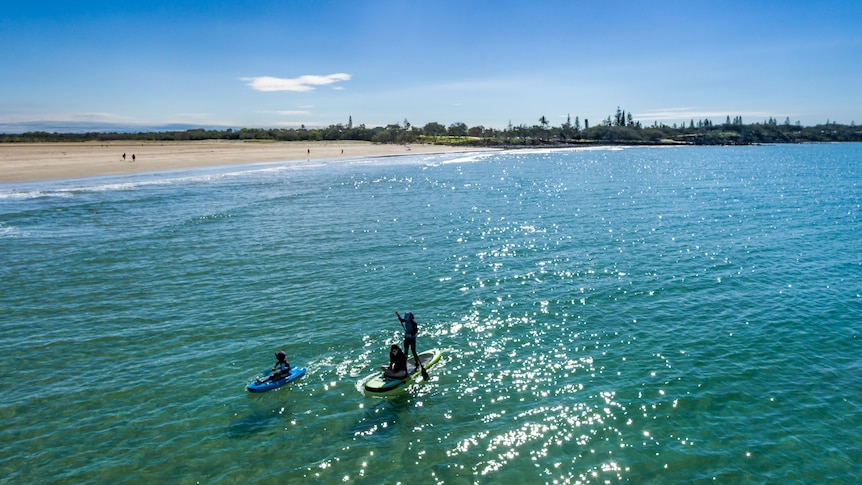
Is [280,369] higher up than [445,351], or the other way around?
[280,369]

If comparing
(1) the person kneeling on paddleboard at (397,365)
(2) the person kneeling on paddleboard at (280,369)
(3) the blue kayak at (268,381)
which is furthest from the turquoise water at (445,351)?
(1) the person kneeling on paddleboard at (397,365)

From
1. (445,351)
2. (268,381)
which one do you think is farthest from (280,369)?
(445,351)

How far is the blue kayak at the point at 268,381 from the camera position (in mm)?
17484

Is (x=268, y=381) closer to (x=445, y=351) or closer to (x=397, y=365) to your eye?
(x=397, y=365)

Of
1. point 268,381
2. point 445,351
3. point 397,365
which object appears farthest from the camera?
point 445,351

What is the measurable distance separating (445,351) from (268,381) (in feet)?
24.4

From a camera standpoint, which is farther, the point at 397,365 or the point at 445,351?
the point at 445,351

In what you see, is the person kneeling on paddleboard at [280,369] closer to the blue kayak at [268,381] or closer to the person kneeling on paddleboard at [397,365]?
the blue kayak at [268,381]

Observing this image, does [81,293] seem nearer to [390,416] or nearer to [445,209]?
[390,416]

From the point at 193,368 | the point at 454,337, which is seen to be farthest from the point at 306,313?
the point at 454,337

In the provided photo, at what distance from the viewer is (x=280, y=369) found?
59.2 feet

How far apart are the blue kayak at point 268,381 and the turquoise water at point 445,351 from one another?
0.44m

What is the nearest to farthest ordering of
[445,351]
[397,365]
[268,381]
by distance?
[268,381] < [397,365] < [445,351]

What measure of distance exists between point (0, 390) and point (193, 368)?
690cm
